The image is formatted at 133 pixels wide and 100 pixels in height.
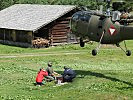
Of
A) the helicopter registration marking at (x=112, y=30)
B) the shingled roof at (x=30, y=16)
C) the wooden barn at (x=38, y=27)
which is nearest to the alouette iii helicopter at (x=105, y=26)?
the helicopter registration marking at (x=112, y=30)

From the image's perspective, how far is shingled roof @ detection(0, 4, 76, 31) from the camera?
51.7 meters

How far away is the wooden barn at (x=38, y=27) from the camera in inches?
2002

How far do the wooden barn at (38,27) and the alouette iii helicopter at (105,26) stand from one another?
76.3 feet

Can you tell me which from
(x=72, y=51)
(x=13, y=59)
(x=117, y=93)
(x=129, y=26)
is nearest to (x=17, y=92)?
(x=117, y=93)

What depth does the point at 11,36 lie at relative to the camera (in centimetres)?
5453

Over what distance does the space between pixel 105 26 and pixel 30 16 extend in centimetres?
3069

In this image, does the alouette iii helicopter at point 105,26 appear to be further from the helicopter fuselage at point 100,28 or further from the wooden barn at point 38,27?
the wooden barn at point 38,27

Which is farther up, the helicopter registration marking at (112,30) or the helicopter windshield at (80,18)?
the helicopter windshield at (80,18)

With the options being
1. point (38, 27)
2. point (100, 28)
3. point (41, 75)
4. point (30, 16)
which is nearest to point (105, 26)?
point (100, 28)

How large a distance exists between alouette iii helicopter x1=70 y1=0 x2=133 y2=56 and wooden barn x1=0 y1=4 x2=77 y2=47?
23242mm

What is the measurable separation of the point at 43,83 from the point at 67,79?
1504mm

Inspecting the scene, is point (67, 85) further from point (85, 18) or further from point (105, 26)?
point (85, 18)

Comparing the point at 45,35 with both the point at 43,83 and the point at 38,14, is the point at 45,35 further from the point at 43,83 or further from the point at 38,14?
the point at 43,83

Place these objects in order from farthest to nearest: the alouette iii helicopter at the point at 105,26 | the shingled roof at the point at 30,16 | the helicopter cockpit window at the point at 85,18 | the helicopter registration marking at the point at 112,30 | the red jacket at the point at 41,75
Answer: the shingled roof at the point at 30,16 < the helicopter cockpit window at the point at 85,18 < the helicopter registration marking at the point at 112,30 < the alouette iii helicopter at the point at 105,26 < the red jacket at the point at 41,75
